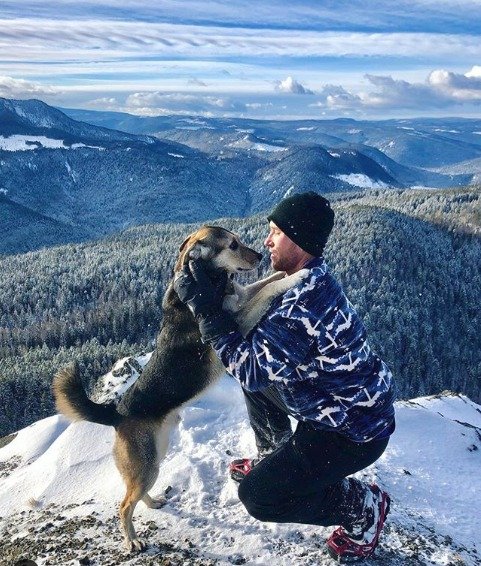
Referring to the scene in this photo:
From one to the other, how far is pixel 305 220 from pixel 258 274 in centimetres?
7432

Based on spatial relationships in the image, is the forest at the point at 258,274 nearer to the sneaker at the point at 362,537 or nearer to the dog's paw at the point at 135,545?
the dog's paw at the point at 135,545

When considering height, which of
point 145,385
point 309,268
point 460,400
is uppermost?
point 309,268

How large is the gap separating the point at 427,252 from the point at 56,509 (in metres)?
152

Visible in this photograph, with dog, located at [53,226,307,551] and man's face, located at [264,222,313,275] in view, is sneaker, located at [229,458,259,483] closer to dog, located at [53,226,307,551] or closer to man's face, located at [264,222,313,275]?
dog, located at [53,226,307,551]

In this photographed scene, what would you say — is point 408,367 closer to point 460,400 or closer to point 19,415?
point 19,415

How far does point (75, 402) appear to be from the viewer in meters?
7.48

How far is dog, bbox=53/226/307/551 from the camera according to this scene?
726cm

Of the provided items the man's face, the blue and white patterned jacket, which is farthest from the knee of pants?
the man's face

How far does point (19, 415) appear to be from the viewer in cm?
7150

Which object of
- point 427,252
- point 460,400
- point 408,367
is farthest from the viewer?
point 427,252

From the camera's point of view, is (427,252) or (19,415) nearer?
(19,415)

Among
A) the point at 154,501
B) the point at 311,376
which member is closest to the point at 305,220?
the point at 311,376

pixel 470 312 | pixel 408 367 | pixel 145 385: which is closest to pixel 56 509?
pixel 145 385

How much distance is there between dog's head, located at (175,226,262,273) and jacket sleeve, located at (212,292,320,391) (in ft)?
6.17
